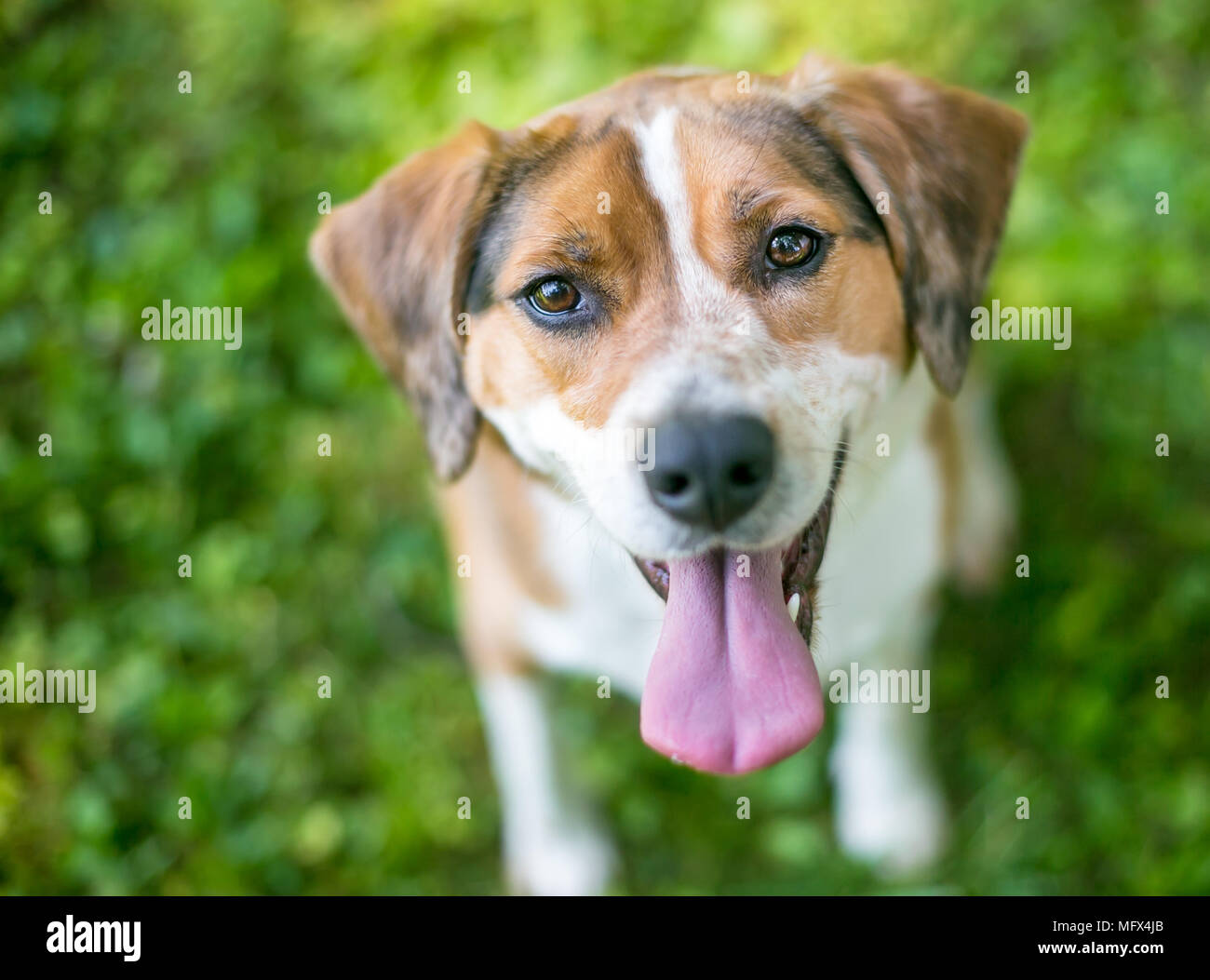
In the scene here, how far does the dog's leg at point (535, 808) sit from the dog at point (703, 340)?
0.49m

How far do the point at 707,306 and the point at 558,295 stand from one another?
1.19 feet

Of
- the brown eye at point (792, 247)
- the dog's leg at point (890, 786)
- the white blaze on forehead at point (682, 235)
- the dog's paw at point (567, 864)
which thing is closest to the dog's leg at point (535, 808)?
the dog's paw at point (567, 864)

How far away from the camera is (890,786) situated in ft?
12.6

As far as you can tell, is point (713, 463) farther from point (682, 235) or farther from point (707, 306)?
point (682, 235)

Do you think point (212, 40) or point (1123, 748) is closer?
point (1123, 748)

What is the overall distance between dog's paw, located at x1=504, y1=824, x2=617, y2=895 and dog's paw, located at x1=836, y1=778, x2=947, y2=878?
2.84 feet

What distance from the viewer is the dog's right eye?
2.71 metres

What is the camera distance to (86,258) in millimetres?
5098

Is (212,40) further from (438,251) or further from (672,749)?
(672,749)

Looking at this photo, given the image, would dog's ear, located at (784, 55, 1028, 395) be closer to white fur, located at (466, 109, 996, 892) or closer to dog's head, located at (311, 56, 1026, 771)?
dog's head, located at (311, 56, 1026, 771)

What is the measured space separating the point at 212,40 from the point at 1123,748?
16.4ft

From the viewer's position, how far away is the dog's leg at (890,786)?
3.73 m

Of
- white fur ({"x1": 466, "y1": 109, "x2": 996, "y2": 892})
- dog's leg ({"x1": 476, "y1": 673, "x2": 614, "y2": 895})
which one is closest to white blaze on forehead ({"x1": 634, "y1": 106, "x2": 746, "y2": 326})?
white fur ({"x1": 466, "y1": 109, "x2": 996, "y2": 892})
